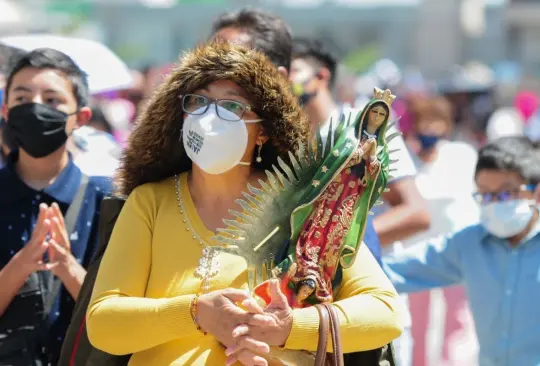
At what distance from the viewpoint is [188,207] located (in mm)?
3721

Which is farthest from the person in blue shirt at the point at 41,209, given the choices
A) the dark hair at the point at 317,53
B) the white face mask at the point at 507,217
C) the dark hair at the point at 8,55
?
the white face mask at the point at 507,217

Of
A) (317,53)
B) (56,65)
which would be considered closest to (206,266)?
(56,65)

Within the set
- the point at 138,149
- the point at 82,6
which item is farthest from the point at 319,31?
the point at 138,149

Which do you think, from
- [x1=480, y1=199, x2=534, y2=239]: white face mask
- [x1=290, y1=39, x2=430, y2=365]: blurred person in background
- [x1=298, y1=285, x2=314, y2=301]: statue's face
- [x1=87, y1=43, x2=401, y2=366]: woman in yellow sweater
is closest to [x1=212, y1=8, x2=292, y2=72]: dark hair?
[x1=290, y1=39, x2=430, y2=365]: blurred person in background

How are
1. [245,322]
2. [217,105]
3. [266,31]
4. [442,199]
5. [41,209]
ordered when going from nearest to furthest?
[245,322], [217,105], [41,209], [266,31], [442,199]

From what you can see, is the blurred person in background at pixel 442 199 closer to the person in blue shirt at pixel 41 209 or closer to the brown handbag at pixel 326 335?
the person in blue shirt at pixel 41 209

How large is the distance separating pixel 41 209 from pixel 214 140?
0.98 metres

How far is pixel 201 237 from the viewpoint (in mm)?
3635

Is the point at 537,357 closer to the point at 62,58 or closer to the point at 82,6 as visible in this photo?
the point at 62,58

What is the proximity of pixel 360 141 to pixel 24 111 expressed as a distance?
1737 millimetres

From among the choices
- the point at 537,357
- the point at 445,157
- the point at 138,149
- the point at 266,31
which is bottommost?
the point at 537,357

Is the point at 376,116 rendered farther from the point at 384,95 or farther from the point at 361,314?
the point at 361,314

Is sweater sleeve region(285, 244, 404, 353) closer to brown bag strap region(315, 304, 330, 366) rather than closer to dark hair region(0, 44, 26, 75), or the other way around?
brown bag strap region(315, 304, 330, 366)

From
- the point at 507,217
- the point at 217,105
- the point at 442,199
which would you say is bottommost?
the point at 442,199
